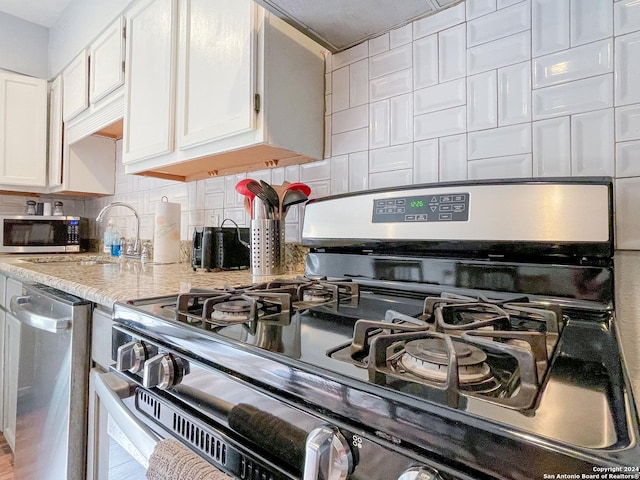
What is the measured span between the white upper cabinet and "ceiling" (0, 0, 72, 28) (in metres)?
1.35

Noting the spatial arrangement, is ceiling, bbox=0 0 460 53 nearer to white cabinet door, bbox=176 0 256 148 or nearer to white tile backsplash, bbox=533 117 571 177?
white cabinet door, bbox=176 0 256 148

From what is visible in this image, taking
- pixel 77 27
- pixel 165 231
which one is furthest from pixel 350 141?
pixel 77 27

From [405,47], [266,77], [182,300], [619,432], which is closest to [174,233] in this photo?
[266,77]

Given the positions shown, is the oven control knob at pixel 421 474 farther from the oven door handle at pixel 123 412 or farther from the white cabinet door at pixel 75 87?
the white cabinet door at pixel 75 87

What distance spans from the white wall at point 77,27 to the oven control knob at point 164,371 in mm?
1819

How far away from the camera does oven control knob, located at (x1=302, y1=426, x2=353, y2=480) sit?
32 cm

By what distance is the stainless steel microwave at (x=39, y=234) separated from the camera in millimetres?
2252

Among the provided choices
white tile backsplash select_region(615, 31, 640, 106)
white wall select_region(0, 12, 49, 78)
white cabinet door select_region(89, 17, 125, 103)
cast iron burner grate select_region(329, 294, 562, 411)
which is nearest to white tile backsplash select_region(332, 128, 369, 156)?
white tile backsplash select_region(615, 31, 640, 106)

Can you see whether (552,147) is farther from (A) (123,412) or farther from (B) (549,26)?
(A) (123,412)

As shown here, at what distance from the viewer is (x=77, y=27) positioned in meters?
2.21

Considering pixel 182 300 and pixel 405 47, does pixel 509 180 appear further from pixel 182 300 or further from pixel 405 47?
pixel 182 300

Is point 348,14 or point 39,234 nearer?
point 348,14

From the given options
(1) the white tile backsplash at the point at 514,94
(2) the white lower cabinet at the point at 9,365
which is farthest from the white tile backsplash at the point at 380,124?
(2) the white lower cabinet at the point at 9,365

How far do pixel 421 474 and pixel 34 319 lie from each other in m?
1.21
